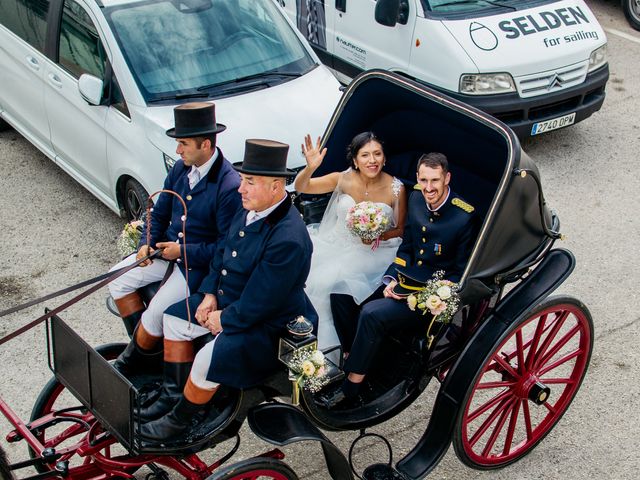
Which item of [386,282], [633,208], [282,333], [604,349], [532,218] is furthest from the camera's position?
[633,208]

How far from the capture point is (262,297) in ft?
12.6

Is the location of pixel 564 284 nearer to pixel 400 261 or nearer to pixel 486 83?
pixel 486 83

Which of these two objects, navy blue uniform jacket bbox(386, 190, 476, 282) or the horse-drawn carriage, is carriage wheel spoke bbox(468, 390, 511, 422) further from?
navy blue uniform jacket bbox(386, 190, 476, 282)

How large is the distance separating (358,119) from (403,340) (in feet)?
4.37

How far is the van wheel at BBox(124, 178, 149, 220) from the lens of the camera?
6.02 metres

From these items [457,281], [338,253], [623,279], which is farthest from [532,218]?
[623,279]

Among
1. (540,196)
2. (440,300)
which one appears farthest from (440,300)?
(540,196)

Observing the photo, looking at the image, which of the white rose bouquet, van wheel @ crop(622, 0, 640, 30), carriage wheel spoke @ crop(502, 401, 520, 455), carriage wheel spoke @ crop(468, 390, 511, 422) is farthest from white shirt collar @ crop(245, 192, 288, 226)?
van wheel @ crop(622, 0, 640, 30)

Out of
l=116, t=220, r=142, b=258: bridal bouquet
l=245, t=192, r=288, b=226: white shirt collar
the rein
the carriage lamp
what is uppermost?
l=245, t=192, r=288, b=226: white shirt collar

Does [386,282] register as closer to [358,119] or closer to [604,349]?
[358,119]

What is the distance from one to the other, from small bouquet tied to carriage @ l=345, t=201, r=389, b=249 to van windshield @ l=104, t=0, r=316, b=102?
5.94 ft

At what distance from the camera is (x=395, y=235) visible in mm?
4941

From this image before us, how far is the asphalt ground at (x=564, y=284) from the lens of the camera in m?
4.84

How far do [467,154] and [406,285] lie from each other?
0.84m
